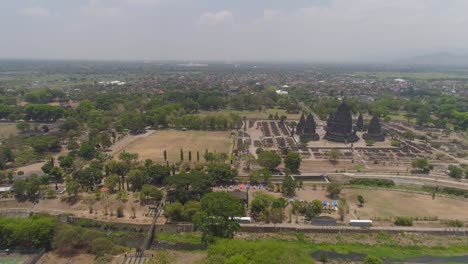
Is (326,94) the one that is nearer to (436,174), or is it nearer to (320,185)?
(436,174)

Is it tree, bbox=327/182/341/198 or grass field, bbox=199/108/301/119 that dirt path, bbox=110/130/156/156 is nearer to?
grass field, bbox=199/108/301/119

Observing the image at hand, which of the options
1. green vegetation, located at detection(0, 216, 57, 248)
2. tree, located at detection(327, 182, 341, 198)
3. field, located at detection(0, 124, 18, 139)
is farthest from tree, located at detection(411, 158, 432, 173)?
field, located at detection(0, 124, 18, 139)

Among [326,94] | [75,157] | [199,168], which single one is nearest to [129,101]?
[75,157]

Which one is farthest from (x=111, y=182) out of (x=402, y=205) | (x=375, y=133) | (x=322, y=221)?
(x=375, y=133)

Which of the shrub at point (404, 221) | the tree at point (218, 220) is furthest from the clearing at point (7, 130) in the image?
the shrub at point (404, 221)

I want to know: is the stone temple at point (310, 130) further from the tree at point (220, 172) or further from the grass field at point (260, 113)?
the tree at point (220, 172)

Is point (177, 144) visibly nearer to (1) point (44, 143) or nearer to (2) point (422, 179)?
(1) point (44, 143)
